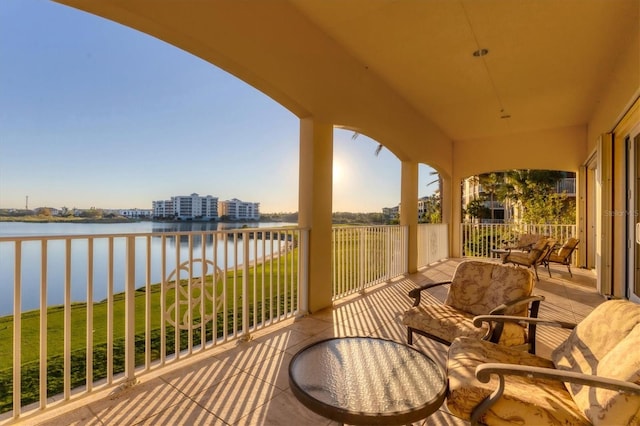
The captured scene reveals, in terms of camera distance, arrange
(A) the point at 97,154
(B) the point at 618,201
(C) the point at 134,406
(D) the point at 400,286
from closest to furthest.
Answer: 1. (C) the point at 134,406
2. (B) the point at 618,201
3. (D) the point at 400,286
4. (A) the point at 97,154

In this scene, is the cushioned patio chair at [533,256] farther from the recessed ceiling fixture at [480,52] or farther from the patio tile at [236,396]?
the patio tile at [236,396]

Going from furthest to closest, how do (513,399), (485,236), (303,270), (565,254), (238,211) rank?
(485,236), (565,254), (238,211), (303,270), (513,399)

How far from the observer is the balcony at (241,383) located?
5.74 feet

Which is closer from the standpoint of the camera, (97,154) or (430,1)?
(430,1)

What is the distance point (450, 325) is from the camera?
2.17 metres

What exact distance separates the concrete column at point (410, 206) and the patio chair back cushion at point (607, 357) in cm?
413

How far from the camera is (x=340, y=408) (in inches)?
46.5

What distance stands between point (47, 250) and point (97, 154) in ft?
38.9

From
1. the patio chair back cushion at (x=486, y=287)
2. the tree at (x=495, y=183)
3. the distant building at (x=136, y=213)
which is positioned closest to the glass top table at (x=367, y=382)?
the patio chair back cushion at (x=486, y=287)

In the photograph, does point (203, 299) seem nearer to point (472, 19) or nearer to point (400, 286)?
point (400, 286)

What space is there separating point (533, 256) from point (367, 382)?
544 cm

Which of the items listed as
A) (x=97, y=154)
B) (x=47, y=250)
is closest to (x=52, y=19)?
(x=97, y=154)

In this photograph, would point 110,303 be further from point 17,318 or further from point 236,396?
point 236,396

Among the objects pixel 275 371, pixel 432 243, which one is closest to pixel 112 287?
pixel 275 371
